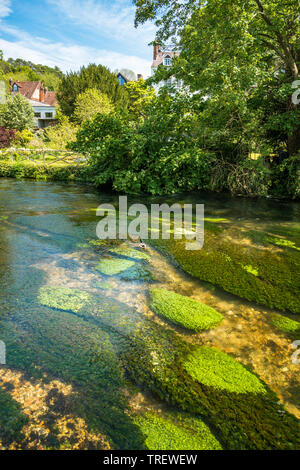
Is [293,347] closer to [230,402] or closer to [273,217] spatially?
[230,402]

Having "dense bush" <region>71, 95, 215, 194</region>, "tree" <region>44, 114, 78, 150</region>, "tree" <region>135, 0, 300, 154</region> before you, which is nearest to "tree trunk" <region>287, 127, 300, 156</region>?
"tree" <region>135, 0, 300, 154</region>

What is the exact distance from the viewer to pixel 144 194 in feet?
46.4

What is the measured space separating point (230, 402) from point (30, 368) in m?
2.04

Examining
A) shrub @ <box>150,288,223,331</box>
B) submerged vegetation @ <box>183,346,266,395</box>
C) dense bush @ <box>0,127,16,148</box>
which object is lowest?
submerged vegetation @ <box>183,346,266,395</box>

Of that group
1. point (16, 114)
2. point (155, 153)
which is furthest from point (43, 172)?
point (16, 114)

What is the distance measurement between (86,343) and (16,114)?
139 ft

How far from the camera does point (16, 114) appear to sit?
37406 mm

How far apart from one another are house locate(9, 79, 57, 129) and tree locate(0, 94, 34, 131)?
13.8 meters

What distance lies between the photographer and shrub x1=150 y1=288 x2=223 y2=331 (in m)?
3.63

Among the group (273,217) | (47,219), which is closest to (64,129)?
(47,219)

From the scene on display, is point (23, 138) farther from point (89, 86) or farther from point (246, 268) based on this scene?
point (246, 268)

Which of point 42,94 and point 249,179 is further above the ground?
point 42,94

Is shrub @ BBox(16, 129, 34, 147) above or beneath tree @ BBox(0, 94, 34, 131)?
beneath

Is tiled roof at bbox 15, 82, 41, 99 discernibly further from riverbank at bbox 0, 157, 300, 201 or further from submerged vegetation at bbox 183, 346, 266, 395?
submerged vegetation at bbox 183, 346, 266, 395
